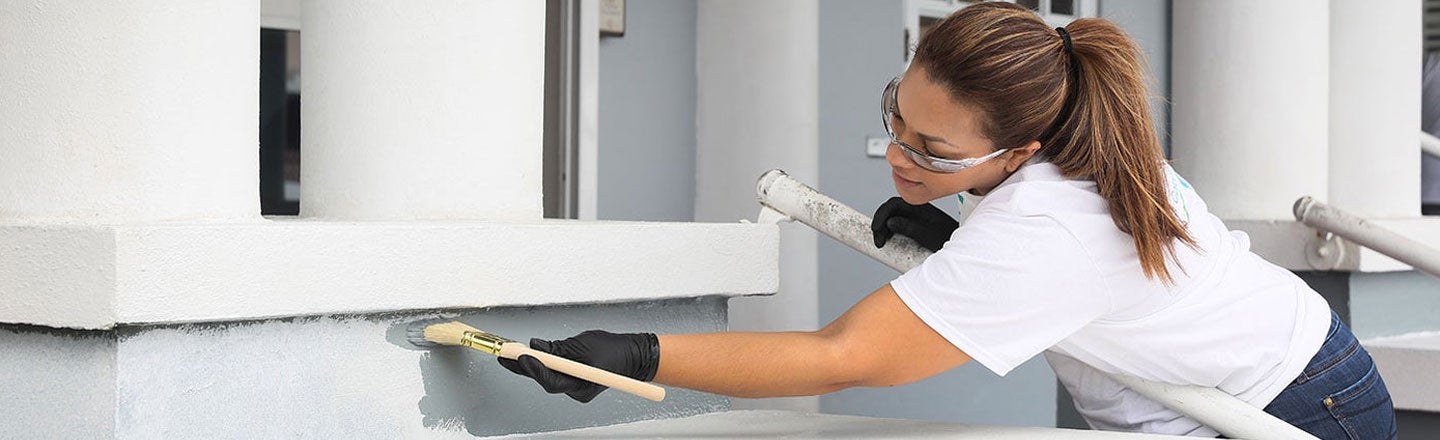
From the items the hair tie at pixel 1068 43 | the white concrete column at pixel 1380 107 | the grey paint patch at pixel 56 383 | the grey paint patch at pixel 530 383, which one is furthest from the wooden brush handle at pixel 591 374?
the white concrete column at pixel 1380 107

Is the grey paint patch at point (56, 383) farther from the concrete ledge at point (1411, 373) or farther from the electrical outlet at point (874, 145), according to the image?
the electrical outlet at point (874, 145)

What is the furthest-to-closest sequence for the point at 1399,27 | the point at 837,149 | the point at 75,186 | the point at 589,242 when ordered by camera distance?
1. the point at 837,149
2. the point at 1399,27
3. the point at 589,242
4. the point at 75,186

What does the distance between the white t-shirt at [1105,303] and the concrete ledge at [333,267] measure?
0.44 meters

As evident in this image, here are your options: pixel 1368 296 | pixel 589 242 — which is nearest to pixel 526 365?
pixel 589 242

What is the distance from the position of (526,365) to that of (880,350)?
43 cm

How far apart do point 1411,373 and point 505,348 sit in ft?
9.00

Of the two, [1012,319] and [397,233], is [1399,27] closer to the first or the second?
[1012,319]

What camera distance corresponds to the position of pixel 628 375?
1.95 m

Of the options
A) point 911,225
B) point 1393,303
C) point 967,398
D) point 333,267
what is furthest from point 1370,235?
point 967,398

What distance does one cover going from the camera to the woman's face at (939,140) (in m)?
2.09

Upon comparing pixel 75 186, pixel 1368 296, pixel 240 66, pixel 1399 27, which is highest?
pixel 1399 27

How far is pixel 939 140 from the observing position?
2.12 m

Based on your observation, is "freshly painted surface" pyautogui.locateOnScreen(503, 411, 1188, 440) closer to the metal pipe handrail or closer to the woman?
the woman

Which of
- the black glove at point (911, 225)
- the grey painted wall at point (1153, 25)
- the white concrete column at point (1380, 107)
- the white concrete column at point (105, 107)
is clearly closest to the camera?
the white concrete column at point (105, 107)
